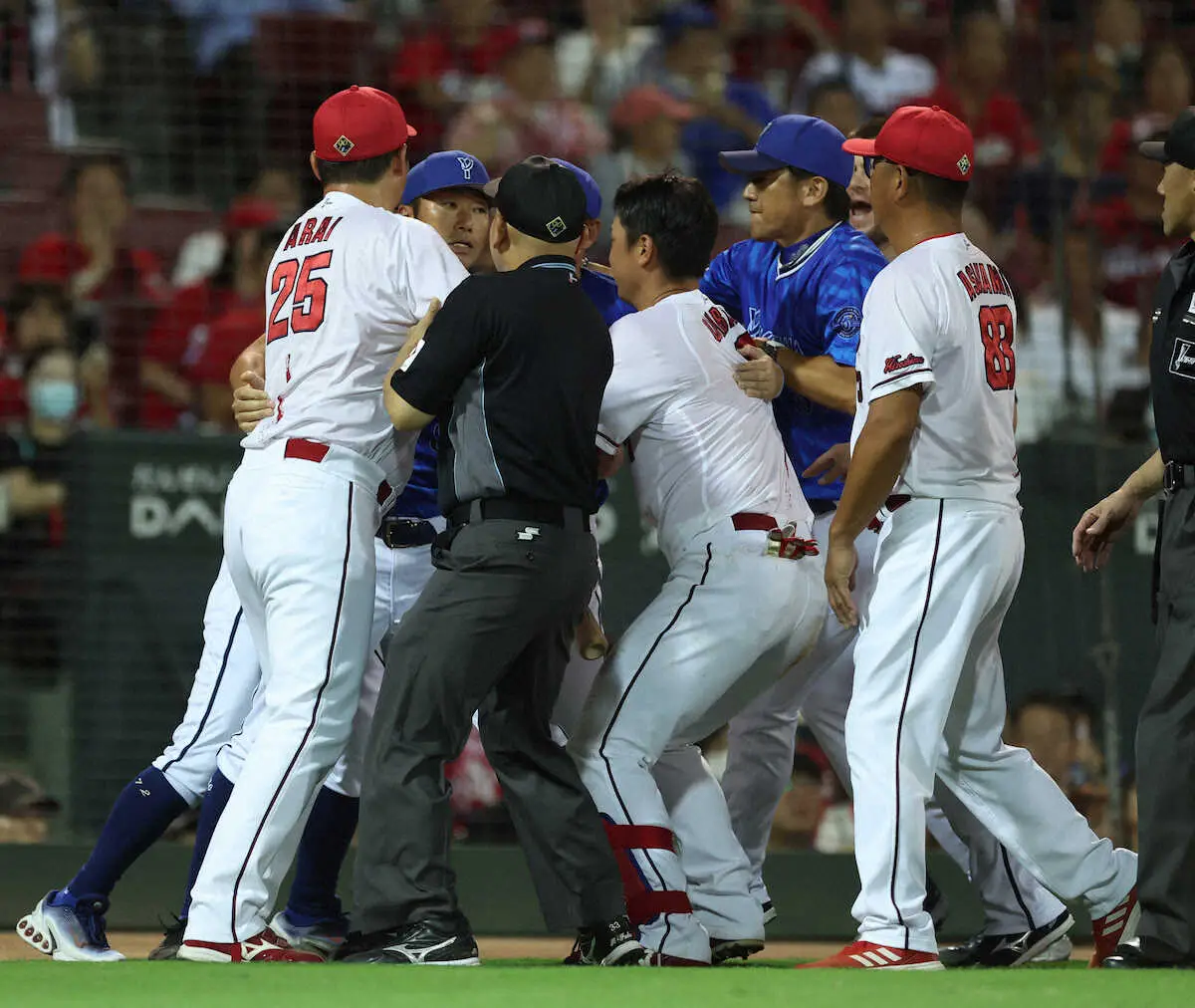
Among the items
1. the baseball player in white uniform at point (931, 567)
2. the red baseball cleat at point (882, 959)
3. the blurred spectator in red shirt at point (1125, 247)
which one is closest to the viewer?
the red baseball cleat at point (882, 959)

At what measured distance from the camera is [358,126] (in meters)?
4.61

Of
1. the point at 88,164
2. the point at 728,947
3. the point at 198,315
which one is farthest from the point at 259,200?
the point at 728,947

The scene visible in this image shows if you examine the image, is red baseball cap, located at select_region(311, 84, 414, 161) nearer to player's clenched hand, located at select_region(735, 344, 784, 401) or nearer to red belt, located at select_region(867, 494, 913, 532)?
player's clenched hand, located at select_region(735, 344, 784, 401)

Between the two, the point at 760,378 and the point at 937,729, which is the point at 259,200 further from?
the point at 937,729

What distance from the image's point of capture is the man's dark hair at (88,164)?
8.21 m

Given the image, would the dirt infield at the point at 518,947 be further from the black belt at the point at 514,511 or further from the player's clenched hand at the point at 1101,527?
the black belt at the point at 514,511

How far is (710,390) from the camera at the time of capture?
4695 millimetres

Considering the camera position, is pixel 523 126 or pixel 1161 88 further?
pixel 1161 88

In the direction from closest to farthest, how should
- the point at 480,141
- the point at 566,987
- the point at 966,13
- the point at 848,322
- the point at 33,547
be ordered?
the point at 566,987 < the point at 848,322 < the point at 33,547 < the point at 480,141 < the point at 966,13

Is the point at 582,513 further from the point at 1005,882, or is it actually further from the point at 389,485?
the point at 1005,882

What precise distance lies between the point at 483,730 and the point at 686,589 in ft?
2.11

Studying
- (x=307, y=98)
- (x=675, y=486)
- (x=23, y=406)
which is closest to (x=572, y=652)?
(x=675, y=486)

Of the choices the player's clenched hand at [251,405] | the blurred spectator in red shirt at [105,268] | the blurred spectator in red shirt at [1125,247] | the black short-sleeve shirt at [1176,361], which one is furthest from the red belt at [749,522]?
the blurred spectator in red shirt at [105,268]

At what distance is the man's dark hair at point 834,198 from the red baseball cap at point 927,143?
2.45ft
